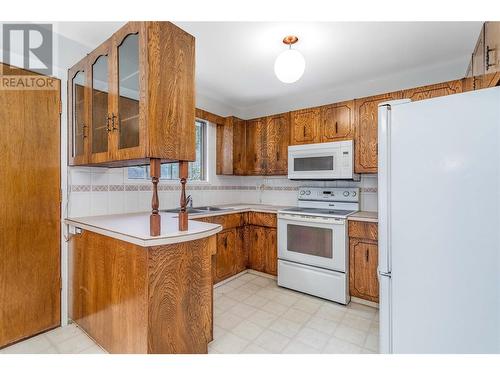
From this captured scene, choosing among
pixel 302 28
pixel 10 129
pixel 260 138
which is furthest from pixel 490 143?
pixel 10 129

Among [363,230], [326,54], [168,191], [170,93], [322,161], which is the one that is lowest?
[363,230]

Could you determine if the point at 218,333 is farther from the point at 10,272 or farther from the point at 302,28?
the point at 302,28

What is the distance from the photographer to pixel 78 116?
77.5 inches

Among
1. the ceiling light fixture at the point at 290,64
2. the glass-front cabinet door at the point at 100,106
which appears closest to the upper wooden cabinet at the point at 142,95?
the glass-front cabinet door at the point at 100,106

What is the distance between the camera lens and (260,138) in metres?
3.42

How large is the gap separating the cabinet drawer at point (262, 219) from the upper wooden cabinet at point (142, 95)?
1685mm

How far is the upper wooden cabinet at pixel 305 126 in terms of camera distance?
2.92 m

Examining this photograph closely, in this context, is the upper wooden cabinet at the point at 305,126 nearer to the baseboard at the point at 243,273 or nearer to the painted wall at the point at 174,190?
the painted wall at the point at 174,190

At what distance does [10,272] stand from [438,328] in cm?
270

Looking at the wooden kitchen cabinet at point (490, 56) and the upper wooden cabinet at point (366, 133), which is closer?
the wooden kitchen cabinet at point (490, 56)

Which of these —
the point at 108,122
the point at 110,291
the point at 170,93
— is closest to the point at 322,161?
the point at 170,93

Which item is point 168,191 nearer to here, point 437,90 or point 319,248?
point 319,248

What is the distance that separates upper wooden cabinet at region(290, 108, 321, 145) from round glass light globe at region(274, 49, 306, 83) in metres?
1.10

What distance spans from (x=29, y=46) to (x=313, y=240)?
2.93 meters
